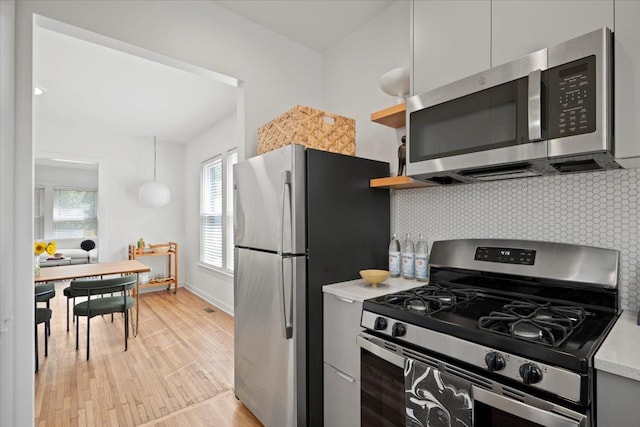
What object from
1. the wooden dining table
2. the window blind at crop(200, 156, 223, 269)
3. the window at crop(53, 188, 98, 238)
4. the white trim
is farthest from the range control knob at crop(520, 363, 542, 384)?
the window at crop(53, 188, 98, 238)

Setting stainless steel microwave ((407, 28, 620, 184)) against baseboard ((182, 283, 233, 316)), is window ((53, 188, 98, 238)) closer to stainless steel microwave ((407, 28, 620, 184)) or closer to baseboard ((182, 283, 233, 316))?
baseboard ((182, 283, 233, 316))

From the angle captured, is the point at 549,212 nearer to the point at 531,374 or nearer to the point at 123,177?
the point at 531,374

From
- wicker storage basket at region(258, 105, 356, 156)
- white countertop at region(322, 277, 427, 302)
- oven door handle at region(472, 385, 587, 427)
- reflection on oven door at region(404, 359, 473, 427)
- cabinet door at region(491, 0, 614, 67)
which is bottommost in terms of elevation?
reflection on oven door at region(404, 359, 473, 427)

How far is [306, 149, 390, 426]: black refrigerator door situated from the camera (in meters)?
1.74

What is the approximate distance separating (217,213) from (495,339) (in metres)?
4.47

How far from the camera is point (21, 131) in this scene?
5.20 feet

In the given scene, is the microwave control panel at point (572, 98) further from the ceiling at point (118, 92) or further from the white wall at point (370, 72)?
the ceiling at point (118, 92)

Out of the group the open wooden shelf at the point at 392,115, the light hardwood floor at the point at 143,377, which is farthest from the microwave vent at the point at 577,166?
the light hardwood floor at the point at 143,377

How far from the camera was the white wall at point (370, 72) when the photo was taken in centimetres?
218

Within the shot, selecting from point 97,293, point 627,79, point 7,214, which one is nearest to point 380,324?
point 627,79

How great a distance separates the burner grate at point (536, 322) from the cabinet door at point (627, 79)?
23.7 inches

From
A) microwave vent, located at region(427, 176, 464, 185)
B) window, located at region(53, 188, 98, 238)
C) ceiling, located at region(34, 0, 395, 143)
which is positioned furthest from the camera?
window, located at region(53, 188, 98, 238)

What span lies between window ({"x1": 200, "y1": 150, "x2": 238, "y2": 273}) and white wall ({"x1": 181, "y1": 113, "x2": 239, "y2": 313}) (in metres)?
0.12

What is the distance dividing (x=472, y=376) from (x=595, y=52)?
118 centimetres
